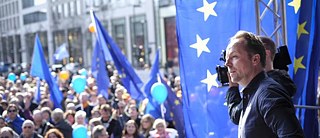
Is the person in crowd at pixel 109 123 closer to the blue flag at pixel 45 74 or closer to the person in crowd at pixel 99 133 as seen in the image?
the person in crowd at pixel 99 133

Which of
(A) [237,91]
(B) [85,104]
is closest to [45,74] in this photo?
(B) [85,104]

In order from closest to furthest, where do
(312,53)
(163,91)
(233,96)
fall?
(233,96) → (312,53) → (163,91)

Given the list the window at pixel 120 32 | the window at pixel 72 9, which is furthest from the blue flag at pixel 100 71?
the window at pixel 72 9

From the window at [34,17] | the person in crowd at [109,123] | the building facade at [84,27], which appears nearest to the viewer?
the person in crowd at [109,123]

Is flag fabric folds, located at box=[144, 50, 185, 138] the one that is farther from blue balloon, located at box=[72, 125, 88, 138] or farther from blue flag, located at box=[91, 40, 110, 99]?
blue balloon, located at box=[72, 125, 88, 138]

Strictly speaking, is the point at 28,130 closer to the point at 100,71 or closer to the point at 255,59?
the point at 255,59

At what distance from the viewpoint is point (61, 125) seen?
7773 millimetres

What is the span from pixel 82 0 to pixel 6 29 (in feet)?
107

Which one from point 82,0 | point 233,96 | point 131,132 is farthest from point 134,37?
point 233,96

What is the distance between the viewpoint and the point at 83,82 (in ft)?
41.5

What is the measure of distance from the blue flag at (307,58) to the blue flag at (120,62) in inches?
301

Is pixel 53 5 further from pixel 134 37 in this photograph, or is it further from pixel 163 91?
pixel 163 91

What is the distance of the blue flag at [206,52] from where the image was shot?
191 inches

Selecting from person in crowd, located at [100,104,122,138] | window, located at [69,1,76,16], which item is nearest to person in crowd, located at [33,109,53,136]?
person in crowd, located at [100,104,122,138]
